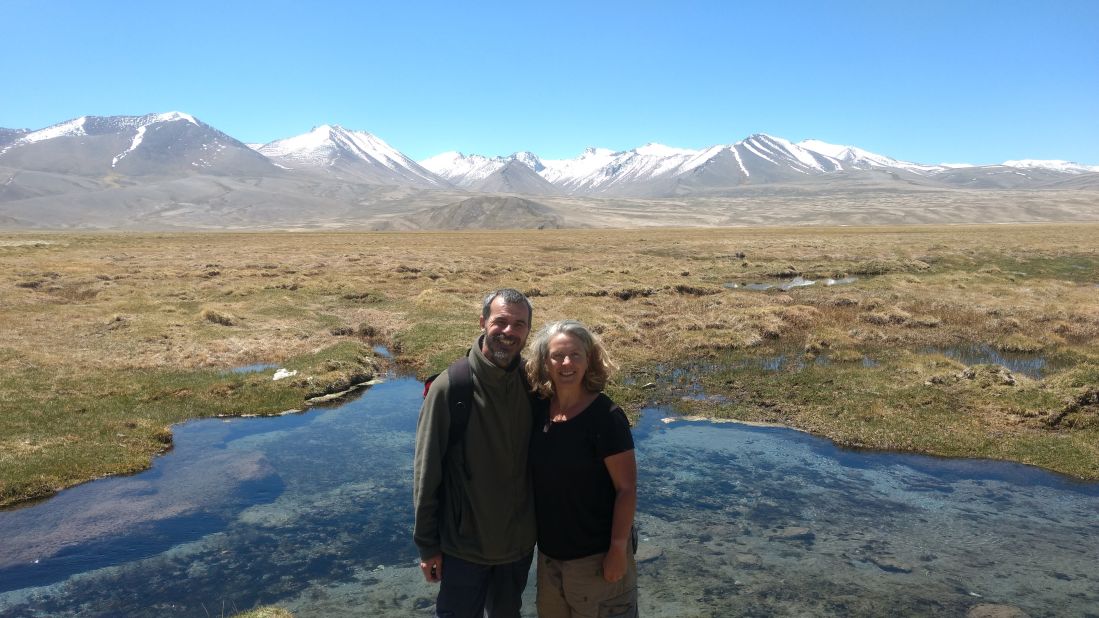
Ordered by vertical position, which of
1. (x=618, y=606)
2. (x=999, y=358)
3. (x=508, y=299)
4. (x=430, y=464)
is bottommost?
(x=999, y=358)

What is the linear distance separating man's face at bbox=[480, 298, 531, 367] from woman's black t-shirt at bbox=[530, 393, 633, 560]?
1.99 feet

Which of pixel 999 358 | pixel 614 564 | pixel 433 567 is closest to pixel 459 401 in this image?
pixel 433 567

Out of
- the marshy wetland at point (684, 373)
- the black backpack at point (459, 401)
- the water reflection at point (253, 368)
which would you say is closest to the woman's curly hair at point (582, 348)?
the black backpack at point (459, 401)

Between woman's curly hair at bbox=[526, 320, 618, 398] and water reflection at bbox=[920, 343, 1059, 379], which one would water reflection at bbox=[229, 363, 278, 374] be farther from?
water reflection at bbox=[920, 343, 1059, 379]

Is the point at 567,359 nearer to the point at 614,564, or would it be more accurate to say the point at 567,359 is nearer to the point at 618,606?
the point at 614,564

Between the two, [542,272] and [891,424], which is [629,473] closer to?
[891,424]

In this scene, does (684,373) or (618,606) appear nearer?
(618,606)

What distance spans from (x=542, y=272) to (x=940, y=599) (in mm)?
44355

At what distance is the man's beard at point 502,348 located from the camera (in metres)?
5.13

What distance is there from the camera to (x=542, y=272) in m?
52.5

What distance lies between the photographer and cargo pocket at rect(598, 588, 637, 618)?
5207mm

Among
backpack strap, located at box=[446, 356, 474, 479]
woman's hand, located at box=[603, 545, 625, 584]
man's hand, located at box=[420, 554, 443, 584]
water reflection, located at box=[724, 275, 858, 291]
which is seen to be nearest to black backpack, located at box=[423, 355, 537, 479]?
backpack strap, located at box=[446, 356, 474, 479]

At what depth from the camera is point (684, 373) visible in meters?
22.3

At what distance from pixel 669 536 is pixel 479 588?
6631mm
